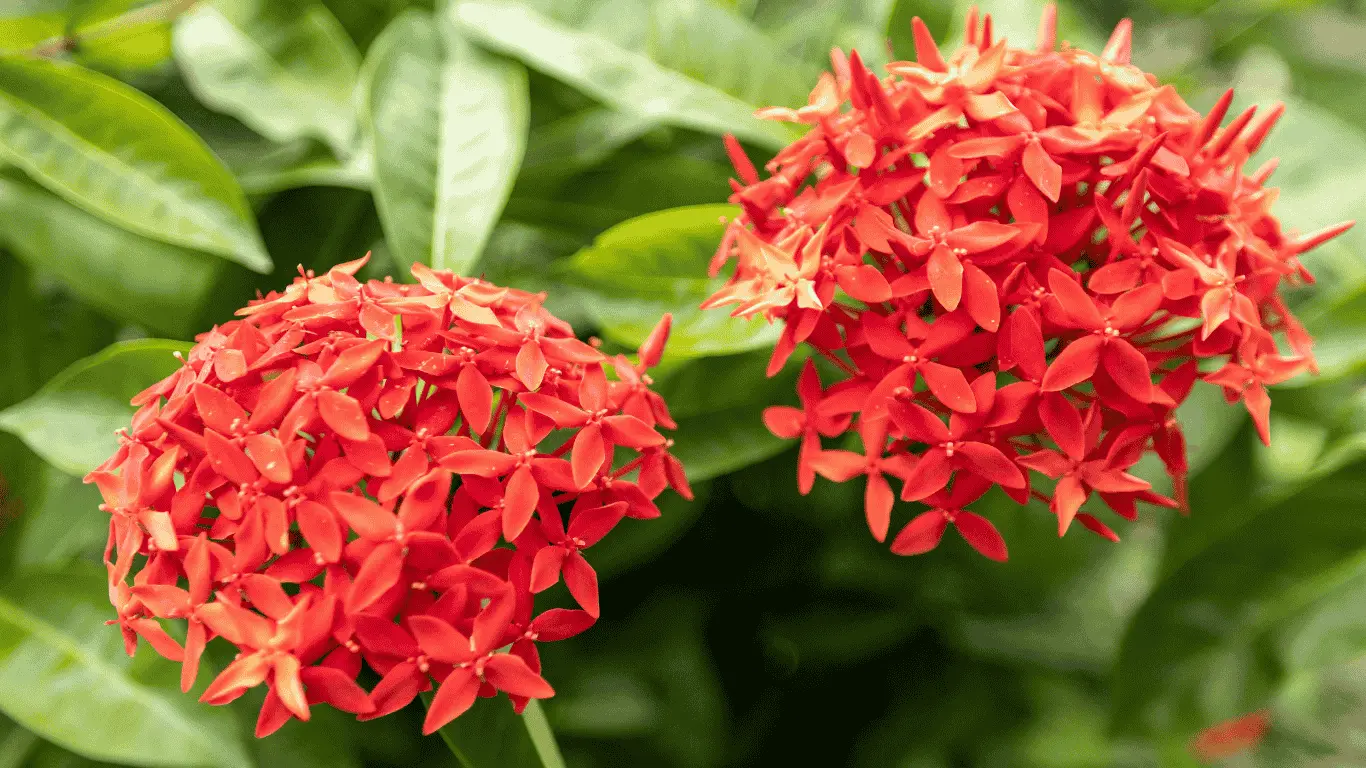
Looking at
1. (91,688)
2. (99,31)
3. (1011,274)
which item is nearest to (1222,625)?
(1011,274)

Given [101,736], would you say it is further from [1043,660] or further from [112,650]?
[1043,660]

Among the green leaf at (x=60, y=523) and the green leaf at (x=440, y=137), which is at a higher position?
the green leaf at (x=440, y=137)

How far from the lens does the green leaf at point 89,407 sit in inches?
24.8

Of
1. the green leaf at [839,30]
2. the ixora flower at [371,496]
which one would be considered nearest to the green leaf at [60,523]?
the ixora flower at [371,496]

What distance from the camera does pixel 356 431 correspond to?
18.2 inches

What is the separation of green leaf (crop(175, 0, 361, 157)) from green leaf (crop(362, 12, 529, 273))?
0.26ft

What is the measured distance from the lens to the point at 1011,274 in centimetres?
51

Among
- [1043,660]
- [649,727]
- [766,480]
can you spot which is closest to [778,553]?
[766,480]

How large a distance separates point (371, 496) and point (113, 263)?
16.8 inches

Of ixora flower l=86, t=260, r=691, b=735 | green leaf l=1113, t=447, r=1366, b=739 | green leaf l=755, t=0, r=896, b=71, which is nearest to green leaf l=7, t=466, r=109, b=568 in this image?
ixora flower l=86, t=260, r=691, b=735

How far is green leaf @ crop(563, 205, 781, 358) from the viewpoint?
2.22 ft

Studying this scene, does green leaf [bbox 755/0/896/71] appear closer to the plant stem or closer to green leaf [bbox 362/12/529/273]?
green leaf [bbox 362/12/529/273]

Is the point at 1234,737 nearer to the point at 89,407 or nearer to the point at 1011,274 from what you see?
the point at 1011,274

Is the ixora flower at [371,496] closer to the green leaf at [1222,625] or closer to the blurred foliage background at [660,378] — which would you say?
the blurred foliage background at [660,378]
